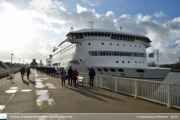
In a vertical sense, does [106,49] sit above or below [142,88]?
above

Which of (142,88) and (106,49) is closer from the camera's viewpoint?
(142,88)

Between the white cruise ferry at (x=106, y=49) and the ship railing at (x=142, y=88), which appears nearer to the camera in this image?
the ship railing at (x=142, y=88)

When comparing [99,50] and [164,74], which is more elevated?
[99,50]

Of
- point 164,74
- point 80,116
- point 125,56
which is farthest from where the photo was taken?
point 125,56

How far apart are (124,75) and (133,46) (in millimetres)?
8409

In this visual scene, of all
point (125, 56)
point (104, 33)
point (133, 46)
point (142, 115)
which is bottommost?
point (142, 115)

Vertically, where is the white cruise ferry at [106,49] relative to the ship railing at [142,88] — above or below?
above

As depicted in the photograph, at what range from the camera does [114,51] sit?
21469 millimetres

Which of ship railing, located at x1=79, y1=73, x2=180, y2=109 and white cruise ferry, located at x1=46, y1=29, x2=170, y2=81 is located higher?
white cruise ferry, located at x1=46, y1=29, x2=170, y2=81

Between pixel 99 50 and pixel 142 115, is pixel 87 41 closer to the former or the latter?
pixel 99 50

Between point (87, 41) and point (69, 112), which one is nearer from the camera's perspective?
point (69, 112)

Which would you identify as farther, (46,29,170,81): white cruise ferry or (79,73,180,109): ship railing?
(46,29,170,81): white cruise ferry

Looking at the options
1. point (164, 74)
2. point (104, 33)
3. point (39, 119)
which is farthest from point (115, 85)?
point (104, 33)

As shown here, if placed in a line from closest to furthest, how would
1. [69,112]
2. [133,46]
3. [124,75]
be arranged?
→ [69,112]
[124,75]
[133,46]
